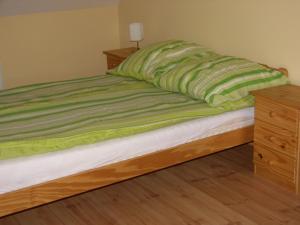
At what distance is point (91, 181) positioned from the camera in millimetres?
2320

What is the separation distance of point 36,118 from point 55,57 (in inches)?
72.0

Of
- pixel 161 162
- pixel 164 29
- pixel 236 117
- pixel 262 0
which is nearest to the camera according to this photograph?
pixel 161 162

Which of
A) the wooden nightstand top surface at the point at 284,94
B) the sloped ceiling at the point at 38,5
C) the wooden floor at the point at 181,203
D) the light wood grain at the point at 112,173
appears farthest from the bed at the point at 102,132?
the sloped ceiling at the point at 38,5

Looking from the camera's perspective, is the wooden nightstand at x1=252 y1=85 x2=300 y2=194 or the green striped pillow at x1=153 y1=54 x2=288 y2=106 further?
the green striped pillow at x1=153 y1=54 x2=288 y2=106

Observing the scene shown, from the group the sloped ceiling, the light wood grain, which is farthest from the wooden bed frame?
the sloped ceiling

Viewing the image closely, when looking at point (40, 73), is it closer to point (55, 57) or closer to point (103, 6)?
point (55, 57)

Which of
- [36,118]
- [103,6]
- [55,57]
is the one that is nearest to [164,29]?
[103,6]

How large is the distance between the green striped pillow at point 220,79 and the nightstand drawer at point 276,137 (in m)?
0.23

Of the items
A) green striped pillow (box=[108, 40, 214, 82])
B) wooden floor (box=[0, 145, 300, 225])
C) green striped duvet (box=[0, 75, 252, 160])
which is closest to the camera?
green striped duvet (box=[0, 75, 252, 160])

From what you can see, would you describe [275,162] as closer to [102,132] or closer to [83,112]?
[102,132]

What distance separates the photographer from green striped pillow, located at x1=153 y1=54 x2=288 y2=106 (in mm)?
2727

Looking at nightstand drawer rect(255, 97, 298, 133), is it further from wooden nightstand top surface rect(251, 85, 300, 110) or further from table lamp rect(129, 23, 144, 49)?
table lamp rect(129, 23, 144, 49)

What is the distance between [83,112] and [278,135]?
1127mm

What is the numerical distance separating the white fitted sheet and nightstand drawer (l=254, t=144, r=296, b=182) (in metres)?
0.19
